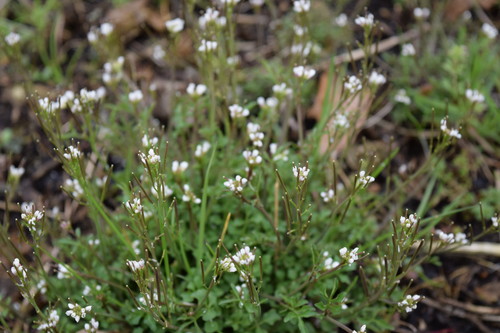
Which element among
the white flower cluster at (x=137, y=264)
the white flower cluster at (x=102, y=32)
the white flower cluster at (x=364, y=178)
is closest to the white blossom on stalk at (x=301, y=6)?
the white flower cluster at (x=364, y=178)

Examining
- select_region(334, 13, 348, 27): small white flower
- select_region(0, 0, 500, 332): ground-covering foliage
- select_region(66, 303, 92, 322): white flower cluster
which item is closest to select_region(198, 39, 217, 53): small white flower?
select_region(0, 0, 500, 332): ground-covering foliage

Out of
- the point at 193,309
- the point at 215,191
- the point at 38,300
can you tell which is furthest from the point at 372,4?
the point at 38,300

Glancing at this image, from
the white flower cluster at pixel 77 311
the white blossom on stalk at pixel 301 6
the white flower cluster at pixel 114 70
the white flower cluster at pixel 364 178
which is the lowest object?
the white flower cluster at pixel 77 311

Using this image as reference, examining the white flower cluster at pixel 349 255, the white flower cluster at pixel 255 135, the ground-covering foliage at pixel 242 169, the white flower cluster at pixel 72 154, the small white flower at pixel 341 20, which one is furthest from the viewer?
the small white flower at pixel 341 20

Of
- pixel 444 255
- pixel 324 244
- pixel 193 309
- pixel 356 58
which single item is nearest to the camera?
pixel 193 309

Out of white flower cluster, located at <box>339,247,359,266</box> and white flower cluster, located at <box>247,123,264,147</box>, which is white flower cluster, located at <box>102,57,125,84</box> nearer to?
white flower cluster, located at <box>247,123,264,147</box>

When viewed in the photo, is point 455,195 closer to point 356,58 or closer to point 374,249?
point 374,249

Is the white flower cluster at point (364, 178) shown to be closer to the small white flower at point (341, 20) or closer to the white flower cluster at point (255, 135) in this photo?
the white flower cluster at point (255, 135)
